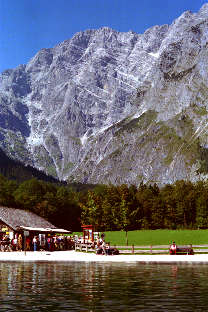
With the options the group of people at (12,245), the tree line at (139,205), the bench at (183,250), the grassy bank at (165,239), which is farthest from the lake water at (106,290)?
the tree line at (139,205)

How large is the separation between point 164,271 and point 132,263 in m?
8.85

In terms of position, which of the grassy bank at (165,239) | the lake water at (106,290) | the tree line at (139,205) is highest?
the tree line at (139,205)

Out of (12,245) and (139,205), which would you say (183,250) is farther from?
(139,205)

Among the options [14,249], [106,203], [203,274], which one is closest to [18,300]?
[203,274]

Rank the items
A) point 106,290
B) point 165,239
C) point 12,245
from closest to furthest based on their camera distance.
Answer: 1. point 106,290
2. point 12,245
3. point 165,239

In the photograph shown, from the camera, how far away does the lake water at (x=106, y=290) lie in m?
20.6

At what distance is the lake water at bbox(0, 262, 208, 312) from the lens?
67.5 feet

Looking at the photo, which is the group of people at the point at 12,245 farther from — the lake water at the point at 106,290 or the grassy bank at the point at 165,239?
the lake water at the point at 106,290

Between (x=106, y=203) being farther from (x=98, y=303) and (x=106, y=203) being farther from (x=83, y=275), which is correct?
(x=98, y=303)

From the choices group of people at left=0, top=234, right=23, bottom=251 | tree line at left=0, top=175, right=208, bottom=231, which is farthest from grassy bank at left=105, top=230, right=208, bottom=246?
tree line at left=0, top=175, right=208, bottom=231

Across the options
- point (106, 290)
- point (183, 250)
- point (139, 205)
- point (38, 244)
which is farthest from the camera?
point (139, 205)

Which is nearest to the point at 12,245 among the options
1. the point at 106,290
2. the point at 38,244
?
the point at 38,244

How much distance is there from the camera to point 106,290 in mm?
25625

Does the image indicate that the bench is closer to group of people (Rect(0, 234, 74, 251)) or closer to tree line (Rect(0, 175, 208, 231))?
group of people (Rect(0, 234, 74, 251))
